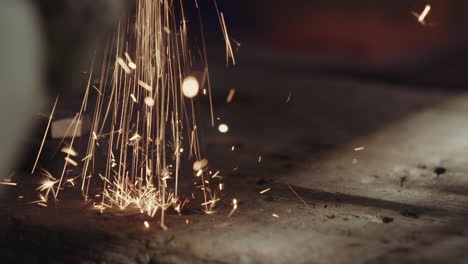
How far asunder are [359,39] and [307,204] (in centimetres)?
573

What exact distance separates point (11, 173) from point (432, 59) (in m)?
6.18

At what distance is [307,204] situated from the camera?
130 inches

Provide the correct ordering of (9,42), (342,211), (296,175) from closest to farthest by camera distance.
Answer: (342,211) < (9,42) < (296,175)

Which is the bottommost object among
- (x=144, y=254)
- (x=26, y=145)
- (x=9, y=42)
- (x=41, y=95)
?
(x=144, y=254)

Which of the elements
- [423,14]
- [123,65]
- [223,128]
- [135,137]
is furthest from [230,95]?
[423,14]

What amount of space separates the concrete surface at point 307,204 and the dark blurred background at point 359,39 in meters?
1.97

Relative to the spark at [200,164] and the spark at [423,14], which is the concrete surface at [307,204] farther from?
the spark at [423,14]

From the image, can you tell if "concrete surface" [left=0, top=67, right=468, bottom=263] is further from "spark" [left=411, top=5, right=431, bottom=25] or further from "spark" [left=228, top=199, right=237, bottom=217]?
"spark" [left=411, top=5, right=431, bottom=25]

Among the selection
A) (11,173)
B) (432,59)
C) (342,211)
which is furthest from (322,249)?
(432,59)

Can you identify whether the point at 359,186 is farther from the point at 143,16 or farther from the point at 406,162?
the point at 143,16

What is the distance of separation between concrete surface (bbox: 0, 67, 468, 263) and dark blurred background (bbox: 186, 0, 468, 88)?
197 centimetres

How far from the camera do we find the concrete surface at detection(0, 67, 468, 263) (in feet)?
8.51

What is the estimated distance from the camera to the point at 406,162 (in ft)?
14.3

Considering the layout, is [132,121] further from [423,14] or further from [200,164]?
[423,14]
